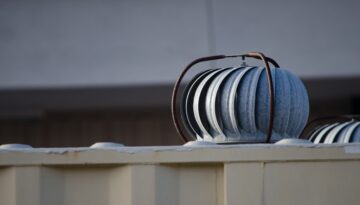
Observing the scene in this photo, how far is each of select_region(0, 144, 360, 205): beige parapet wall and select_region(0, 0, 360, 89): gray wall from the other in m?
6.34

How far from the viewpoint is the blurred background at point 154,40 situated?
8828 mm

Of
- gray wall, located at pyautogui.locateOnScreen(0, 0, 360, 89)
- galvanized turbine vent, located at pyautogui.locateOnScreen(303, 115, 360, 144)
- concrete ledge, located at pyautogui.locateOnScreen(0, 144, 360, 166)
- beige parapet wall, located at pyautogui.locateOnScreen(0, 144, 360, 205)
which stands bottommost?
beige parapet wall, located at pyautogui.locateOnScreen(0, 144, 360, 205)

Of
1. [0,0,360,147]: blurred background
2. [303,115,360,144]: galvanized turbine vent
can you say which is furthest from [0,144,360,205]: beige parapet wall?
[0,0,360,147]: blurred background

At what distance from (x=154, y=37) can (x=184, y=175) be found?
6566mm

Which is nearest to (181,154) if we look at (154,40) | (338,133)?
(338,133)

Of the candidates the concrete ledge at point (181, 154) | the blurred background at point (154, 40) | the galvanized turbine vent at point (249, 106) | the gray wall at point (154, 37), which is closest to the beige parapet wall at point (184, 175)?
the concrete ledge at point (181, 154)

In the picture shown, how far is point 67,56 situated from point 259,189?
22.3 ft

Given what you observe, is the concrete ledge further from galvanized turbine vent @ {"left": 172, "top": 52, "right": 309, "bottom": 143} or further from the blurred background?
the blurred background

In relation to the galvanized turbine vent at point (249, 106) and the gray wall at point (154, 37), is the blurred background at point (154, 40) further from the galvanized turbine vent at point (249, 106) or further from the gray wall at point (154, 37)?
the galvanized turbine vent at point (249, 106)

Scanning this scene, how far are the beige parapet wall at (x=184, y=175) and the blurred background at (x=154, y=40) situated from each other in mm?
6047

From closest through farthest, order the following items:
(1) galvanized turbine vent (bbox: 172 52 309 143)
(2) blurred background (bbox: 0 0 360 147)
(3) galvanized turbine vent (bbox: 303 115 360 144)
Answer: (1) galvanized turbine vent (bbox: 172 52 309 143)
(3) galvanized turbine vent (bbox: 303 115 360 144)
(2) blurred background (bbox: 0 0 360 147)

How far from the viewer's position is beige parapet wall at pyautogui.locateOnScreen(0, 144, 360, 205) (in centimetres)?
243

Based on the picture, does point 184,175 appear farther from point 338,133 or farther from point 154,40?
point 154,40

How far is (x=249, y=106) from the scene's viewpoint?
3.09m
